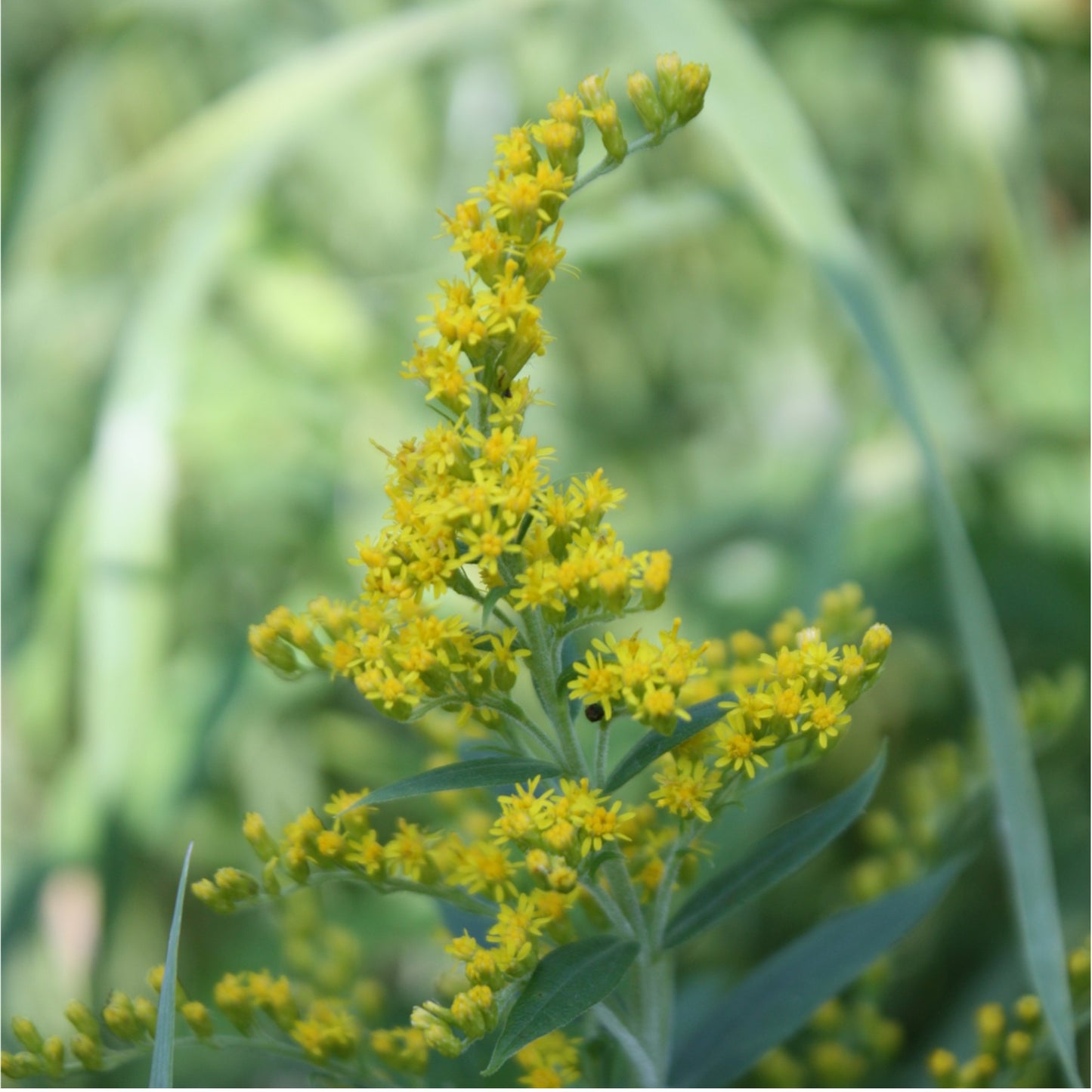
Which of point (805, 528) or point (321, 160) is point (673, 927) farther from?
point (321, 160)

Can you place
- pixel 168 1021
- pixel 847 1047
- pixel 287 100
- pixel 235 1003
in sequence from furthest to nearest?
pixel 287 100
pixel 847 1047
pixel 235 1003
pixel 168 1021

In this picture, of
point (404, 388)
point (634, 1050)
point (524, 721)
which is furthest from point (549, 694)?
point (404, 388)

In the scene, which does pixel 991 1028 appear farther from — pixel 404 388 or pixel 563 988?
pixel 404 388

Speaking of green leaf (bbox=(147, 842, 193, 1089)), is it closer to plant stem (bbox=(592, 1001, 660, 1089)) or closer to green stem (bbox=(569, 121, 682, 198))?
plant stem (bbox=(592, 1001, 660, 1089))

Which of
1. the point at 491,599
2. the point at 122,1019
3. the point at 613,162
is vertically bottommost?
the point at 122,1019

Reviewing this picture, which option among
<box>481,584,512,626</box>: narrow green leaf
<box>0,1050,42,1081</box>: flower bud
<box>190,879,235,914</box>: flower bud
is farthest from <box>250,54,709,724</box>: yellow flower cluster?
<box>0,1050,42,1081</box>: flower bud

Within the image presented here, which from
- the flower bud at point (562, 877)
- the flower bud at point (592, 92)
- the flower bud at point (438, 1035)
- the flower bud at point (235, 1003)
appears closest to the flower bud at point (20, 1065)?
the flower bud at point (235, 1003)

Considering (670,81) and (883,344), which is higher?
(670,81)
